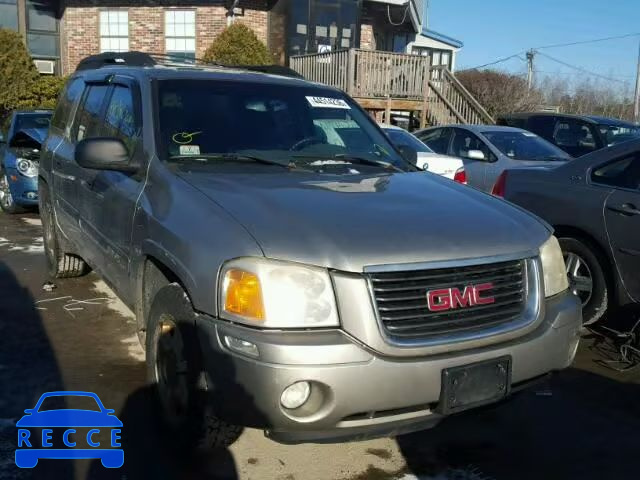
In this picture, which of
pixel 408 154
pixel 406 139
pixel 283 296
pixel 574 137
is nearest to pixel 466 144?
pixel 406 139

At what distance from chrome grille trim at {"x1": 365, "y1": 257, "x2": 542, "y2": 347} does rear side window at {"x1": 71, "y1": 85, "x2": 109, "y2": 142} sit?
9.29 feet

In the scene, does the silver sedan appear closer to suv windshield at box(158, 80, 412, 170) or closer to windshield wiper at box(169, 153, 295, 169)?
suv windshield at box(158, 80, 412, 170)

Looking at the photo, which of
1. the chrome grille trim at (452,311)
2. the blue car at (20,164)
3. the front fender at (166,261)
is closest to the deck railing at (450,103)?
the blue car at (20,164)

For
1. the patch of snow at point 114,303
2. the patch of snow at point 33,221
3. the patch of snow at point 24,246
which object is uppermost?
the patch of snow at point 114,303

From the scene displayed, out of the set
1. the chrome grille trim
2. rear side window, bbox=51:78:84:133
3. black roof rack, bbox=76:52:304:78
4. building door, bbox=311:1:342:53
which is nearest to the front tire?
the chrome grille trim

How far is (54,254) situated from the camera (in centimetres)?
612

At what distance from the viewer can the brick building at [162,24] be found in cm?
1900

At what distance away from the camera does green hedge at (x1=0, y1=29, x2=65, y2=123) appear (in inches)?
687

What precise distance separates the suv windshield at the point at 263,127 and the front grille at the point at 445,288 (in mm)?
1294

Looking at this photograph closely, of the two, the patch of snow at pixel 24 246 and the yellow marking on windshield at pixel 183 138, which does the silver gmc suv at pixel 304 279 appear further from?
the patch of snow at pixel 24 246

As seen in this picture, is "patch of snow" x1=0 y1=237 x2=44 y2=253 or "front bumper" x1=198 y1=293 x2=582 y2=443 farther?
"patch of snow" x1=0 y1=237 x2=44 y2=253

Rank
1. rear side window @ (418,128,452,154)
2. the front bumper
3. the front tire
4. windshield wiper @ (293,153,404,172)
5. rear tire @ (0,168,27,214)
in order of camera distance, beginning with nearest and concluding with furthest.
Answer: the front bumper < the front tire < windshield wiper @ (293,153,404,172) < rear tire @ (0,168,27,214) < rear side window @ (418,128,452,154)

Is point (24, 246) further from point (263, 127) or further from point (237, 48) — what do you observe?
point (237, 48)

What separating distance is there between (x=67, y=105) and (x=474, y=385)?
4305 millimetres
